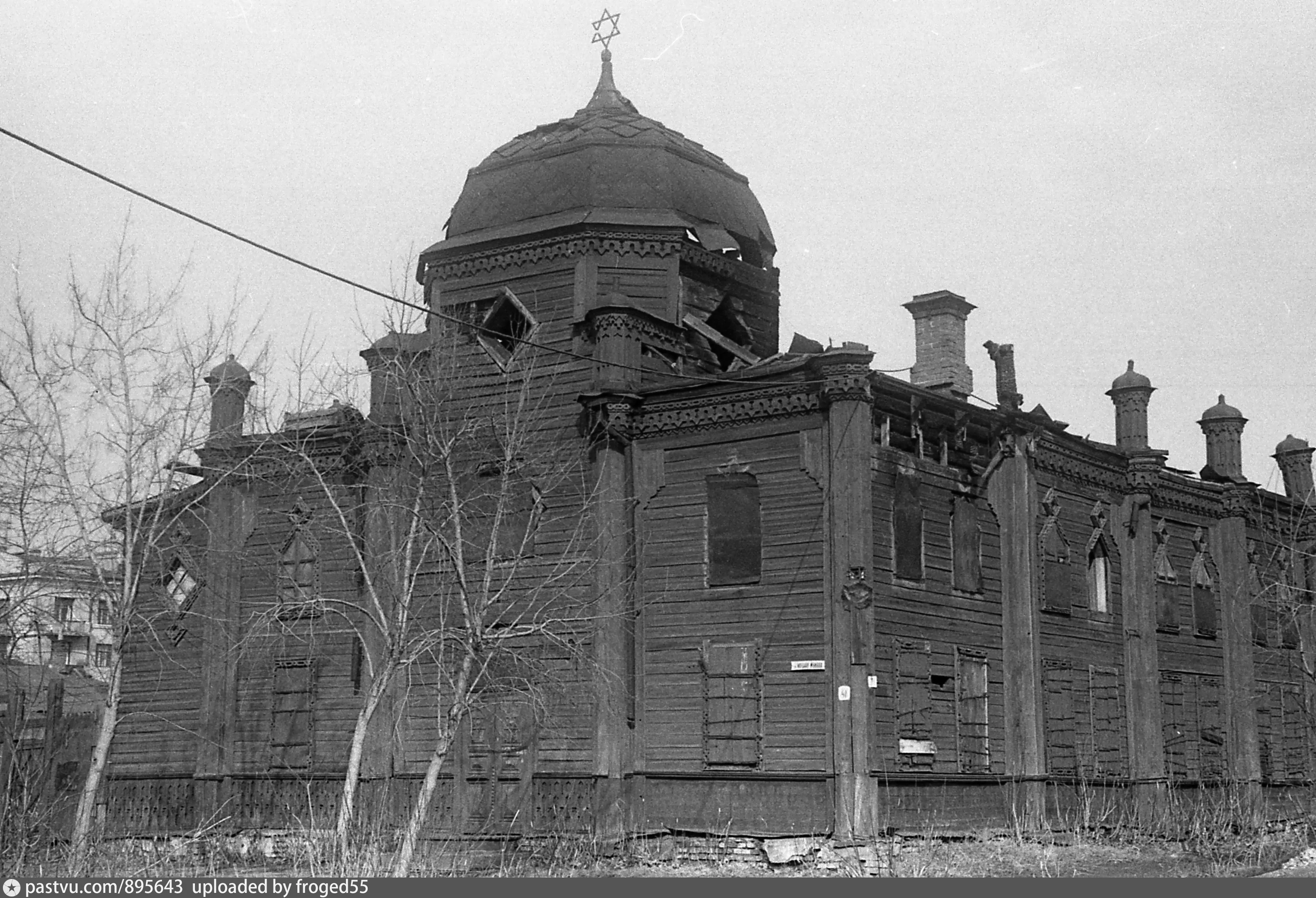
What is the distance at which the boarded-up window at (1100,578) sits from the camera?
34.0 m

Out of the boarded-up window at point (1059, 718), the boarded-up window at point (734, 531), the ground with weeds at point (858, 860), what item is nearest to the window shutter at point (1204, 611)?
the boarded-up window at point (1059, 718)

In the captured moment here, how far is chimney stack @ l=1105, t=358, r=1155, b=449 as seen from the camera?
35812mm

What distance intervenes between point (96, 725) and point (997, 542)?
20828 mm

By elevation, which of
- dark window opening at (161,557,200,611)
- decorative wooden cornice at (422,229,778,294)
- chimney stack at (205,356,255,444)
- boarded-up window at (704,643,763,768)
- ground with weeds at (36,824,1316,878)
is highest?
decorative wooden cornice at (422,229,778,294)

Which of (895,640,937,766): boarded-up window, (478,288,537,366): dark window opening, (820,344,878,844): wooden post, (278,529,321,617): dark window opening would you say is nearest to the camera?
(820,344,878,844): wooden post

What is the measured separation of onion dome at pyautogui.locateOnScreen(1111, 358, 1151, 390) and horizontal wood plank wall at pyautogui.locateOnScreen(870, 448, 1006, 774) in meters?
6.77

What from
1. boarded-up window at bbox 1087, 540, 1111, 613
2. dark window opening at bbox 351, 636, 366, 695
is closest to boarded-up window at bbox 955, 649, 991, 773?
boarded-up window at bbox 1087, 540, 1111, 613

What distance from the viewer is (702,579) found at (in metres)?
28.3

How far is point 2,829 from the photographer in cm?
1839

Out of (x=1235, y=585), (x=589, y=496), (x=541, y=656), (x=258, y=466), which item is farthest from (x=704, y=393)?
(x=1235, y=585)

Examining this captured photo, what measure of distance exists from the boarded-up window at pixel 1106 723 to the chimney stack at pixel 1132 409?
16.9ft

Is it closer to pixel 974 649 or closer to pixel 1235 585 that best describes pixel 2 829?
pixel 974 649

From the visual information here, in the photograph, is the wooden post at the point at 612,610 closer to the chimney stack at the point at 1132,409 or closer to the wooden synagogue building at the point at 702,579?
the wooden synagogue building at the point at 702,579

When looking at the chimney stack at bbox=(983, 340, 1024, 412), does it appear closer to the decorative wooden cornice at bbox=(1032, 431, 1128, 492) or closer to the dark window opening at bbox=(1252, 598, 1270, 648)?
the decorative wooden cornice at bbox=(1032, 431, 1128, 492)
